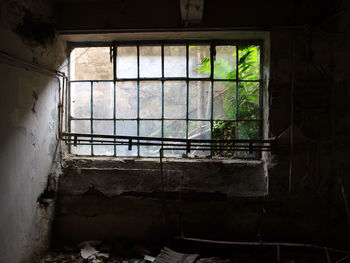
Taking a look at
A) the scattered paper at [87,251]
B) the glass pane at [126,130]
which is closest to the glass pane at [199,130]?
the glass pane at [126,130]

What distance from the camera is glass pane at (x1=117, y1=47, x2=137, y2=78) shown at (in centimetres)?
236

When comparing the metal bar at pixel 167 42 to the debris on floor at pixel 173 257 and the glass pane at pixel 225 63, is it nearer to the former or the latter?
the glass pane at pixel 225 63

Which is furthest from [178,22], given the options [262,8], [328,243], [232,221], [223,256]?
[328,243]

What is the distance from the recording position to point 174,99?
233 centimetres

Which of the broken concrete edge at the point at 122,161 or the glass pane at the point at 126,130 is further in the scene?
the glass pane at the point at 126,130

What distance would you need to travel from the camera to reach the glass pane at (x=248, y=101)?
227cm

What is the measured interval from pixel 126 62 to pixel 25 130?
1.14m

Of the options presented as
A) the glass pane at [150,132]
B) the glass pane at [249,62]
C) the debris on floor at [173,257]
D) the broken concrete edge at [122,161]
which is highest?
the glass pane at [249,62]

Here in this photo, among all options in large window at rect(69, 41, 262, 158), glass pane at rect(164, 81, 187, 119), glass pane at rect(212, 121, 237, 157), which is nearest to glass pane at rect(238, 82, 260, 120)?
large window at rect(69, 41, 262, 158)

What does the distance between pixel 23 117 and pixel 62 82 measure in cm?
64

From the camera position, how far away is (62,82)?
2.27m

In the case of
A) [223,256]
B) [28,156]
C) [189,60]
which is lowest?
[223,256]

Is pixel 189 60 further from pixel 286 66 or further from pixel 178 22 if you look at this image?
pixel 286 66

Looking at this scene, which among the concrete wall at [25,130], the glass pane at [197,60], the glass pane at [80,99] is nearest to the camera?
the concrete wall at [25,130]
